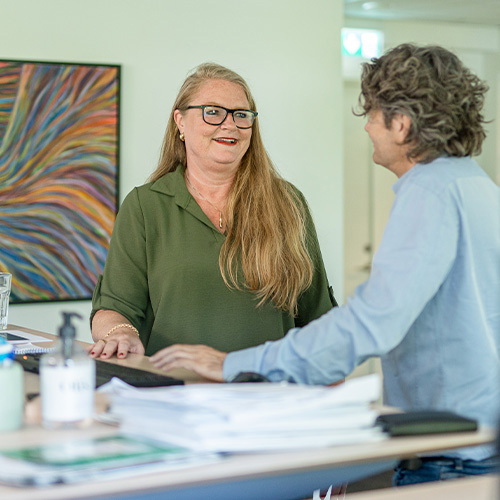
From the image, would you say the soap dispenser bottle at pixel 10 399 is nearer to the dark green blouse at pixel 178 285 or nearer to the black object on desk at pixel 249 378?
the black object on desk at pixel 249 378

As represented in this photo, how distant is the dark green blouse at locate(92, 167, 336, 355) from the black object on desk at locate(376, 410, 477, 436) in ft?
3.83

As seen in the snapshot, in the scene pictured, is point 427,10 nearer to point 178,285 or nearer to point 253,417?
point 178,285

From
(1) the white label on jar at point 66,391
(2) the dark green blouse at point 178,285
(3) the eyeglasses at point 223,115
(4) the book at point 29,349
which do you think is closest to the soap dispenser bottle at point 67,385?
(1) the white label on jar at point 66,391

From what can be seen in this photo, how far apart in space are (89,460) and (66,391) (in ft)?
0.64

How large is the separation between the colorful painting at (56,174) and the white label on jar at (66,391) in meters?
2.77

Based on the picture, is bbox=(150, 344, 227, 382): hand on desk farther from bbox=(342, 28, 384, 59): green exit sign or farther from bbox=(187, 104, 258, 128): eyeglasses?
bbox=(342, 28, 384, 59): green exit sign

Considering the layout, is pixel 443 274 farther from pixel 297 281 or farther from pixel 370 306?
pixel 297 281

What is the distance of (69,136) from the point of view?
4012 millimetres

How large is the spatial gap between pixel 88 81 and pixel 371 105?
8.46 ft

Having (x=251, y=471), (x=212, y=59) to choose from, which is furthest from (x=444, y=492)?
(x=212, y=59)

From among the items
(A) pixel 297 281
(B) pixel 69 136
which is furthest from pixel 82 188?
(A) pixel 297 281

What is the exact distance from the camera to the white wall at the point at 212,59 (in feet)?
13.1

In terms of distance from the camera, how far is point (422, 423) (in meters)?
1.31

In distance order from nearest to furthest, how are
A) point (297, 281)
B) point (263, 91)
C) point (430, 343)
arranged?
point (430, 343) < point (297, 281) < point (263, 91)
